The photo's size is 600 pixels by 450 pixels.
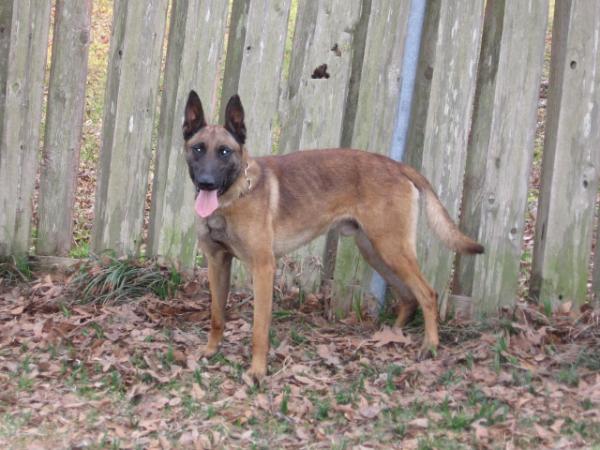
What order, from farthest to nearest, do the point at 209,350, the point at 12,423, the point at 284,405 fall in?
the point at 209,350
the point at 284,405
the point at 12,423

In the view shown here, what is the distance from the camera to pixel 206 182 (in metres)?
5.12

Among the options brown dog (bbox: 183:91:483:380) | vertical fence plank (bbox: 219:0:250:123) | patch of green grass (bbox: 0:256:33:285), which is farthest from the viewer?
patch of green grass (bbox: 0:256:33:285)

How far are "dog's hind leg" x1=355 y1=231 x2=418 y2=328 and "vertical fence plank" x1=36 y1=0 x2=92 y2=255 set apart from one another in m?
2.26

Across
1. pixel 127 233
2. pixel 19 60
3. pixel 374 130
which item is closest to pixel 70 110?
pixel 19 60

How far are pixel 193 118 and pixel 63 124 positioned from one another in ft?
5.55

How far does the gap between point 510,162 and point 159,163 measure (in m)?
2.50

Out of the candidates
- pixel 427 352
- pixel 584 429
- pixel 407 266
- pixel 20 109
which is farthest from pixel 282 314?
pixel 20 109

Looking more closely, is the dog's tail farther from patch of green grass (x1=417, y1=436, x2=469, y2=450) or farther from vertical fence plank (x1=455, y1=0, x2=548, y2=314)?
patch of green grass (x1=417, y1=436, x2=469, y2=450)

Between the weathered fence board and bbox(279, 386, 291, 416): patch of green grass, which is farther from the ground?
the weathered fence board

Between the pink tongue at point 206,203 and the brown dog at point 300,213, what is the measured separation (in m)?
0.07

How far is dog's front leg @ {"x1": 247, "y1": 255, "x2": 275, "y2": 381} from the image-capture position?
5.26 m

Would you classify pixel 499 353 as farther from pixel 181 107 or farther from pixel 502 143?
pixel 181 107

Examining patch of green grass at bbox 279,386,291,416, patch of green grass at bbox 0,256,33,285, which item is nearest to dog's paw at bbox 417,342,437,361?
patch of green grass at bbox 279,386,291,416

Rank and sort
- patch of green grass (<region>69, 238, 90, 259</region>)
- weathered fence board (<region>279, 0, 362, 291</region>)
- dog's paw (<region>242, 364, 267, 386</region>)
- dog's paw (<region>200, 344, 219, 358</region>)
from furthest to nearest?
patch of green grass (<region>69, 238, 90, 259</region>)
weathered fence board (<region>279, 0, 362, 291</region>)
dog's paw (<region>200, 344, 219, 358</region>)
dog's paw (<region>242, 364, 267, 386</region>)
